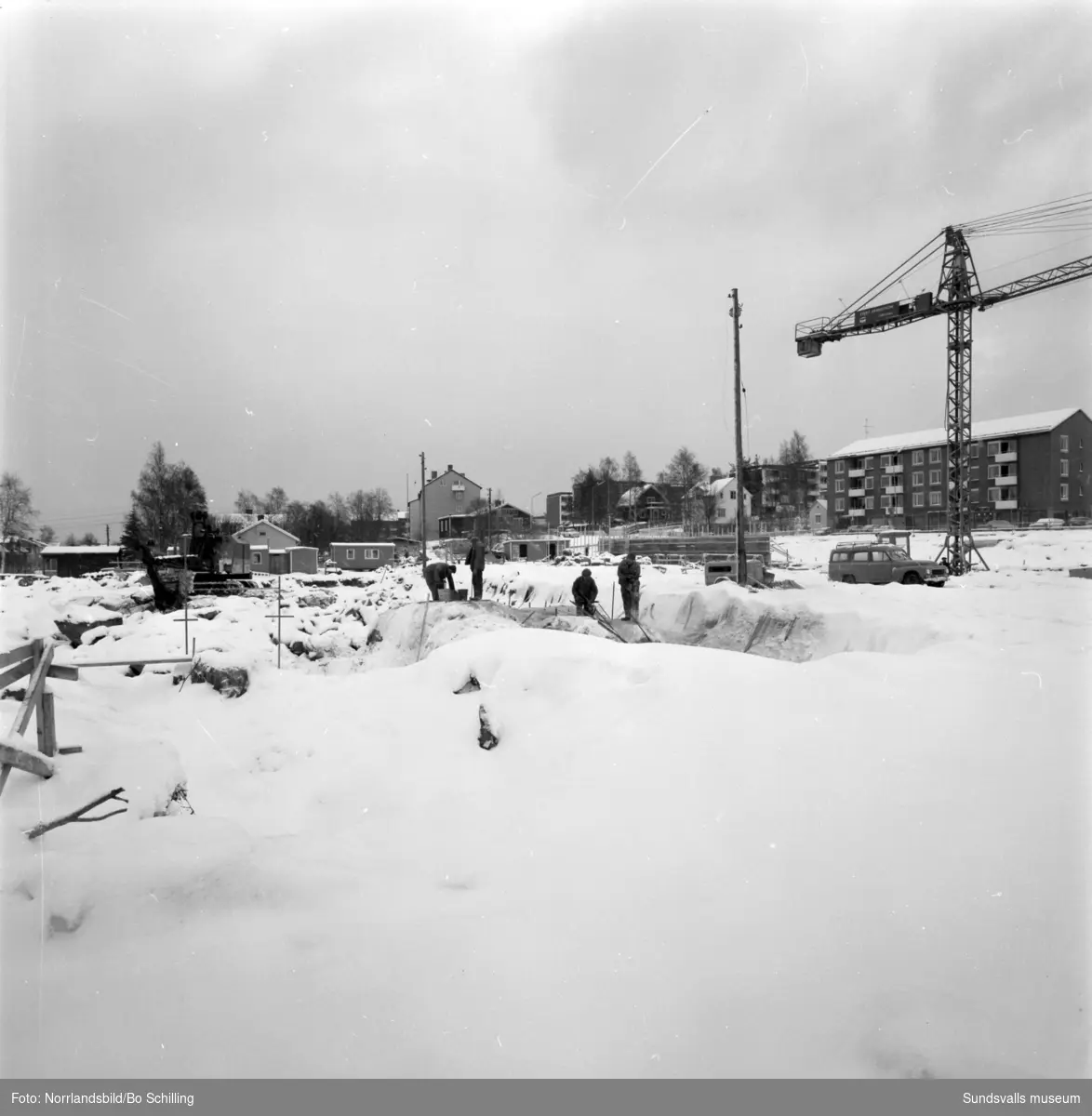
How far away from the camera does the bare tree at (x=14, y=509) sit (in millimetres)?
3850

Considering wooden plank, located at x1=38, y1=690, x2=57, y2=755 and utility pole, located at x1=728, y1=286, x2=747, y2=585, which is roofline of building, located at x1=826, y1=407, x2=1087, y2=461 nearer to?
utility pole, located at x1=728, y1=286, x2=747, y2=585

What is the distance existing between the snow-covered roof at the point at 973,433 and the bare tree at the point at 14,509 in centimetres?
3414

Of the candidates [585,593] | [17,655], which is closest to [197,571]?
[585,593]

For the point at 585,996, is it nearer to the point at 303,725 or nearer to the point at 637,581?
the point at 303,725

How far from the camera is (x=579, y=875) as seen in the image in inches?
173

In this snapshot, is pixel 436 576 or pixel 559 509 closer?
pixel 436 576

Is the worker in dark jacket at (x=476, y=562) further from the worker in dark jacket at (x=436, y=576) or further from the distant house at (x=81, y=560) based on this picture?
the distant house at (x=81, y=560)

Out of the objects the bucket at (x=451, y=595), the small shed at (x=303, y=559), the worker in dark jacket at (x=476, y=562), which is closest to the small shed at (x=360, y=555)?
the small shed at (x=303, y=559)

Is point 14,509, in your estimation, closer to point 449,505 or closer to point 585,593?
point 585,593

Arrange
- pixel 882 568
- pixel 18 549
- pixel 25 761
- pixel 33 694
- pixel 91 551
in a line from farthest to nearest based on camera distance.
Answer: pixel 91 551, pixel 882 568, pixel 18 549, pixel 33 694, pixel 25 761

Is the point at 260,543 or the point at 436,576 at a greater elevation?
the point at 260,543

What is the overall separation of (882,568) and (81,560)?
131 ft

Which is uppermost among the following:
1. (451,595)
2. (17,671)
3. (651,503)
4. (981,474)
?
(651,503)

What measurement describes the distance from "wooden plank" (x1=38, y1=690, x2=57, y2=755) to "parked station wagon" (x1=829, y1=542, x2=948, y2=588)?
19.0 meters
